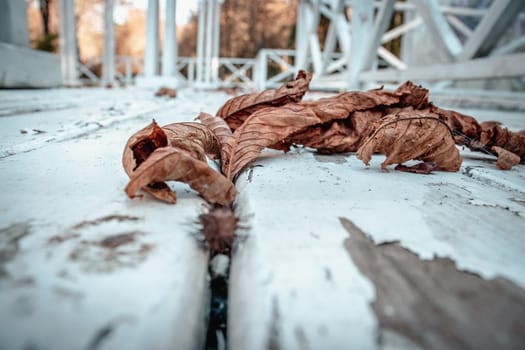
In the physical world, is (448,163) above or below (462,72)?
below

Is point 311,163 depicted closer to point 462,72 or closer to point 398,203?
point 398,203

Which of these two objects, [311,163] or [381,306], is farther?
[311,163]

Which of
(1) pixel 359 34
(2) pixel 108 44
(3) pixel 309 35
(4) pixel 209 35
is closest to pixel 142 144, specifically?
(1) pixel 359 34

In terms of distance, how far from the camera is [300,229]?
1.29 feet

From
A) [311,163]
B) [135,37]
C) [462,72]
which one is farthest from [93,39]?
[311,163]

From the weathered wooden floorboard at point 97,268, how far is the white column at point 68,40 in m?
6.15

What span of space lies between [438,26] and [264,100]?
209 cm

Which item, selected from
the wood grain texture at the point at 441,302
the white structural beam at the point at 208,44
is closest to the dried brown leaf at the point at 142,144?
the wood grain texture at the point at 441,302

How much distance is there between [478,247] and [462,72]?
2191 mm

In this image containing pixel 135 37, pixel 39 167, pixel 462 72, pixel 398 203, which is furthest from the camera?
pixel 135 37

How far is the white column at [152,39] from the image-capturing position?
373 cm

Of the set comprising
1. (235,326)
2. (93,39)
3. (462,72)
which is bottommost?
(235,326)

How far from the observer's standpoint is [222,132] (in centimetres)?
71

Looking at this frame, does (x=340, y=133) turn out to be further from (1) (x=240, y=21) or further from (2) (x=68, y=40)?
(1) (x=240, y=21)
